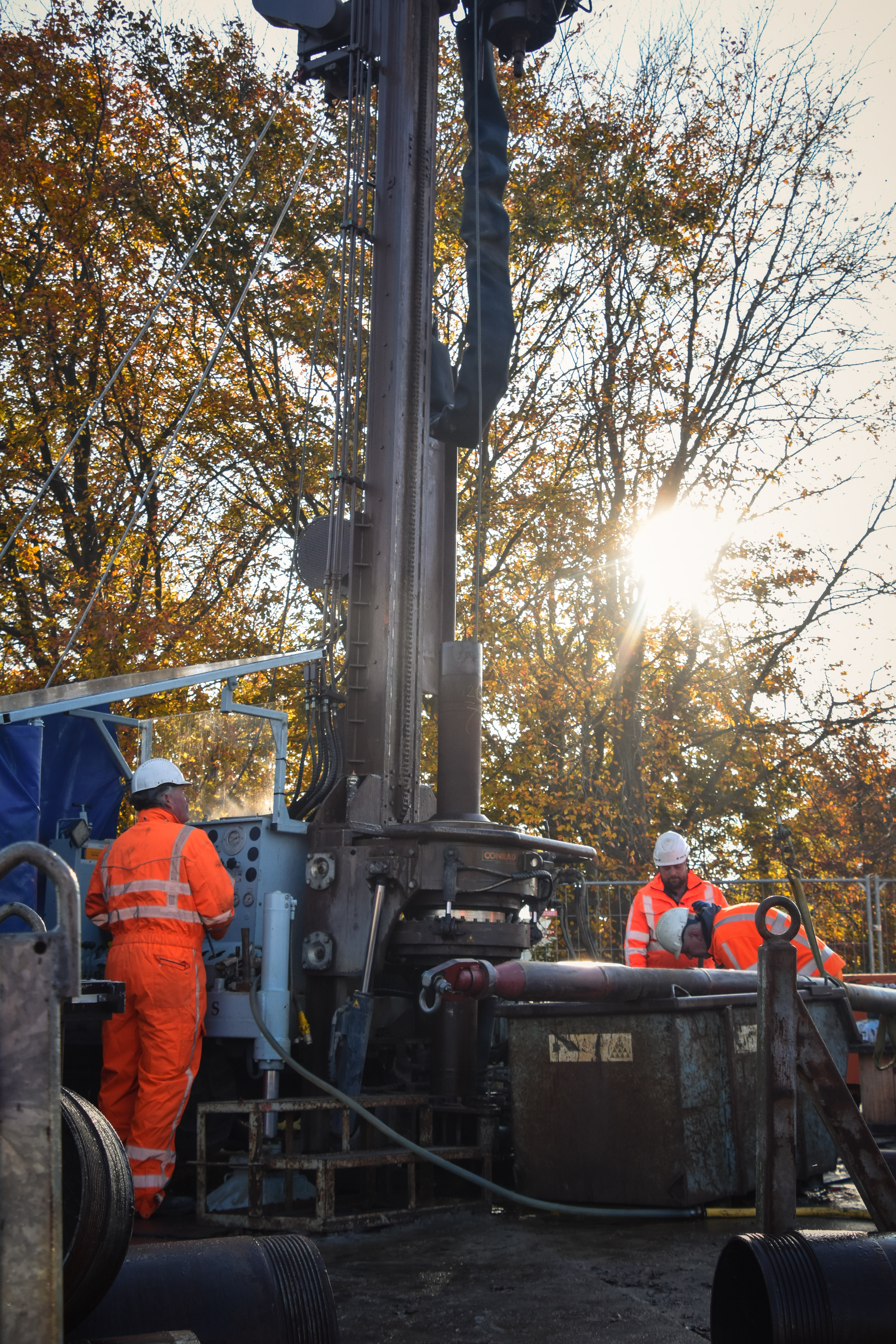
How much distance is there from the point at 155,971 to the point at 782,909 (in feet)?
11.7

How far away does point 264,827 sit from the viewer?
23.7 ft

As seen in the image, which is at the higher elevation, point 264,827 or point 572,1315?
point 264,827

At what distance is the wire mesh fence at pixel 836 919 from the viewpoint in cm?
1474

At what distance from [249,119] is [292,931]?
576 inches

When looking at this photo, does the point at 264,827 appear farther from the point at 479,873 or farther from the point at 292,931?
the point at 479,873

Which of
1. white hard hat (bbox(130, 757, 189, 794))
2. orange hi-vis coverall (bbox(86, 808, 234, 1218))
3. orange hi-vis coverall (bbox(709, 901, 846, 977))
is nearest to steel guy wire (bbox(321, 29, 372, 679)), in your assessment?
white hard hat (bbox(130, 757, 189, 794))

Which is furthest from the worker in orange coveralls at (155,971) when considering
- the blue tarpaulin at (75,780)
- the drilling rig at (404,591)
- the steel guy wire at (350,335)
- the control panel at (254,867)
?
the steel guy wire at (350,335)

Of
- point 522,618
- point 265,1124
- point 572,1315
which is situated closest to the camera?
point 572,1315

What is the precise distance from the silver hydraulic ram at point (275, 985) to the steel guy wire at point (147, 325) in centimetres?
346

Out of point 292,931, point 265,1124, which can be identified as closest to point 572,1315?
point 265,1124

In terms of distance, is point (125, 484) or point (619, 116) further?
point (619, 116)

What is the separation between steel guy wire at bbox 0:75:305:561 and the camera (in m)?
9.70

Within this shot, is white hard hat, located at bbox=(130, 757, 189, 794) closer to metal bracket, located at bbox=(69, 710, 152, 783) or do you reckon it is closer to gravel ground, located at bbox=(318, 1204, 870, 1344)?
metal bracket, located at bbox=(69, 710, 152, 783)

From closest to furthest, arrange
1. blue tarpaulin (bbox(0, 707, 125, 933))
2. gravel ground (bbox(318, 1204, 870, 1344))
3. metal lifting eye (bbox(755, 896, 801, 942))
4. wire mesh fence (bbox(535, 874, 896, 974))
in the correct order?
metal lifting eye (bbox(755, 896, 801, 942)) → gravel ground (bbox(318, 1204, 870, 1344)) → blue tarpaulin (bbox(0, 707, 125, 933)) → wire mesh fence (bbox(535, 874, 896, 974))
